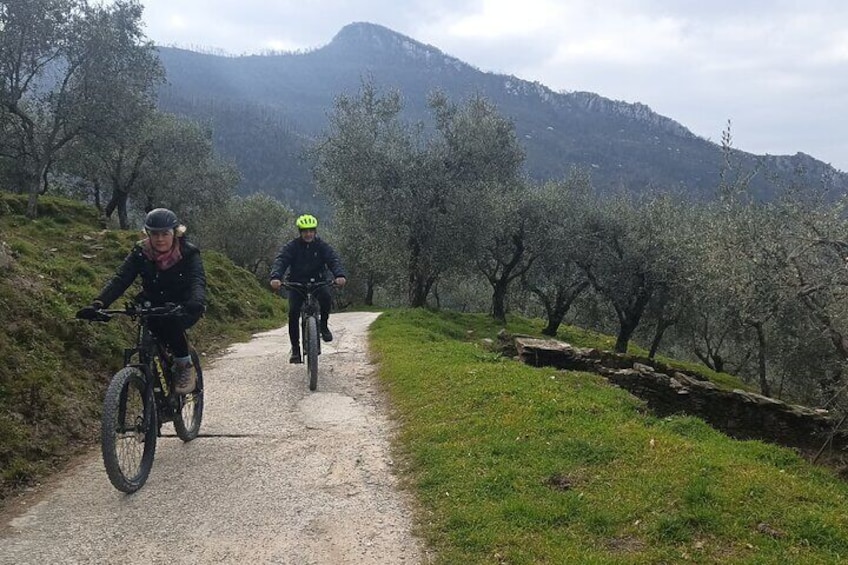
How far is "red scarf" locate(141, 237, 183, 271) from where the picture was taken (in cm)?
667

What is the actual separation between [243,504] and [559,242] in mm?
32987

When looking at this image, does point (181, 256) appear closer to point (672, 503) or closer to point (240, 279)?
point (672, 503)

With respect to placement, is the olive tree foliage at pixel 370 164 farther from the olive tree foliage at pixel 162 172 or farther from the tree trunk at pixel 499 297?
the olive tree foliage at pixel 162 172

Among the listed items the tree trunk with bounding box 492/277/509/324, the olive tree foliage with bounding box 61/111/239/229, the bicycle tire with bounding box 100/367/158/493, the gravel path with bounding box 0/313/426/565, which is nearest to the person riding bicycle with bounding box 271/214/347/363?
the gravel path with bounding box 0/313/426/565

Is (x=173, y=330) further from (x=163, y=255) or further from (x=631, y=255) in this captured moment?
(x=631, y=255)

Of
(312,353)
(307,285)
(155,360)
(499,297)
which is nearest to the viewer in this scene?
(155,360)

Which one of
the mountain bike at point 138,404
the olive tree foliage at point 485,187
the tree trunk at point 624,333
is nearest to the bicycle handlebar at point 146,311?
the mountain bike at point 138,404

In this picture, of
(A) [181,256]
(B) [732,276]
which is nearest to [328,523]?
(A) [181,256]

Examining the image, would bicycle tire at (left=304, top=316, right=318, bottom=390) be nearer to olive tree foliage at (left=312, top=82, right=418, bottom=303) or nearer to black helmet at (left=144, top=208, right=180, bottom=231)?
black helmet at (left=144, top=208, right=180, bottom=231)

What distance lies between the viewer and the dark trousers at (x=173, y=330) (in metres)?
6.73

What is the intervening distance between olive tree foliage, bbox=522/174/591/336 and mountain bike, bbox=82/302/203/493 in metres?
32.1

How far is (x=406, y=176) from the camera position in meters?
31.7

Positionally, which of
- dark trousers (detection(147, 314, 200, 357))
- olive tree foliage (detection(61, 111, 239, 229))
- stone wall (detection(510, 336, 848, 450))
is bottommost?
stone wall (detection(510, 336, 848, 450))

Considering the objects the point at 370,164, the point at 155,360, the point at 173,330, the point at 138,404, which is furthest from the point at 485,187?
the point at 138,404
